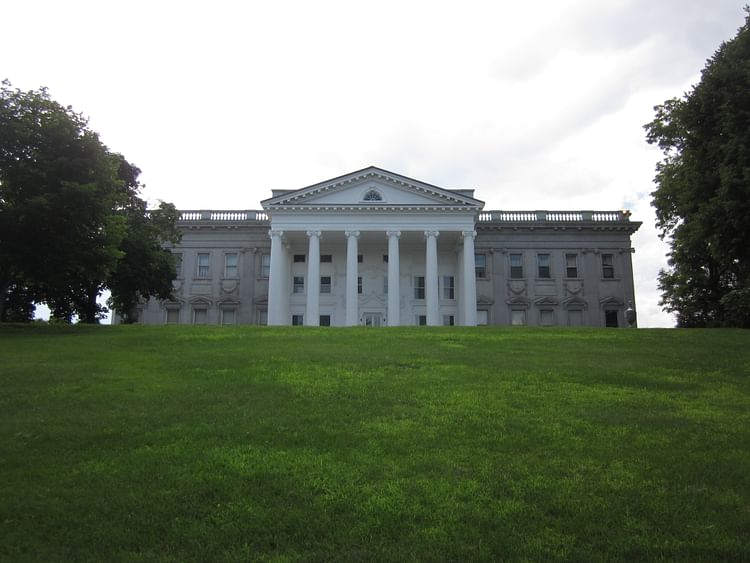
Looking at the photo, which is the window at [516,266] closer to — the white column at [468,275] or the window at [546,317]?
the window at [546,317]

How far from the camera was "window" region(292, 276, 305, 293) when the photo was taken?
2120 inches

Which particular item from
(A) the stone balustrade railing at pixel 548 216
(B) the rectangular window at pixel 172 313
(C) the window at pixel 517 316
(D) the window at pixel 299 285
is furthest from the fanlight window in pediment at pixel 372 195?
(B) the rectangular window at pixel 172 313

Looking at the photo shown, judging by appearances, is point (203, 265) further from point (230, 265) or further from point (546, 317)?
point (546, 317)

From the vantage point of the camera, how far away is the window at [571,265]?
55.7m

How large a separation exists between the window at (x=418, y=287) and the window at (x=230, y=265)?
16.2 metres

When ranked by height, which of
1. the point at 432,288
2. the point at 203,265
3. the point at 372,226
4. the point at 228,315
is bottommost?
the point at 228,315

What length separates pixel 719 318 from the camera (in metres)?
39.5

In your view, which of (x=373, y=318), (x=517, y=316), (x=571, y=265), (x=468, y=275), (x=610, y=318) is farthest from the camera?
(x=571, y=265)

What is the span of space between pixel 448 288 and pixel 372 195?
10607mm

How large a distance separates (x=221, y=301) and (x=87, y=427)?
46479 millimetres

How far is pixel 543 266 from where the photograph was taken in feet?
184

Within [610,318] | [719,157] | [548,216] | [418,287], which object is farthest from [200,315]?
[719,157]

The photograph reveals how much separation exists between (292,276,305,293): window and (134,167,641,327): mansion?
0.09 metres

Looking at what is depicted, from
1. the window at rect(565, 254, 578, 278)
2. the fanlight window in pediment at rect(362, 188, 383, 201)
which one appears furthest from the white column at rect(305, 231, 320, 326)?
the window at rect(565, 254, 578, 278)
